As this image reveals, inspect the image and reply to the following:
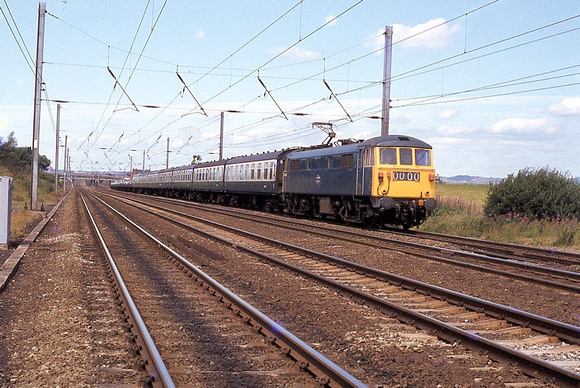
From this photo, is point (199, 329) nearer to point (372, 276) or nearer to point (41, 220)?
point (372, 276)

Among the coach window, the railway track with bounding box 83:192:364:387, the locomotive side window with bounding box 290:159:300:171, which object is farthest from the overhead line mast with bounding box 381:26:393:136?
the railway track with bounding box 83:192:364:387

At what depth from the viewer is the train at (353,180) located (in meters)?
20.5

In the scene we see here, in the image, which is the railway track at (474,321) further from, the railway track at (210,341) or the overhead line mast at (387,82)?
the overhead line mast at (387,82)

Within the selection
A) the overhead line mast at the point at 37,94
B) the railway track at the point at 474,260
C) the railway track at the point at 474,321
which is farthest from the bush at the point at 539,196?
the overhead line mast at the point at 37,94

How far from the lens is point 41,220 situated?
24328 mm

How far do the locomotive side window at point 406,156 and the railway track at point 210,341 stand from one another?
1174 centimetres

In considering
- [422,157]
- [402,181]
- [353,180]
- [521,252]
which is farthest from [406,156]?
[521,252]

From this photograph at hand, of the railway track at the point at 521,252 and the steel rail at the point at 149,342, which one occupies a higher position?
the railway track at the point at 521,252

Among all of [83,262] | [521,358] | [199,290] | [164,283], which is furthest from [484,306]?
[83,262]

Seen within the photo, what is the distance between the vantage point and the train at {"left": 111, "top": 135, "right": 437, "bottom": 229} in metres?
20.5

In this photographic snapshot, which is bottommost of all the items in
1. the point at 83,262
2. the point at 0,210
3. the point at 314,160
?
the point at 83,262

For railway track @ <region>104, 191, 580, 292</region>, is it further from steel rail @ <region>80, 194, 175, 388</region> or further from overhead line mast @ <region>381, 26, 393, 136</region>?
steel rail @ <region>80, 194, 175, 388</region>

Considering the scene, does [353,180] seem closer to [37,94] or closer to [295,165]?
[295,165]

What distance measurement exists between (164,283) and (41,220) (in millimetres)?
16169
